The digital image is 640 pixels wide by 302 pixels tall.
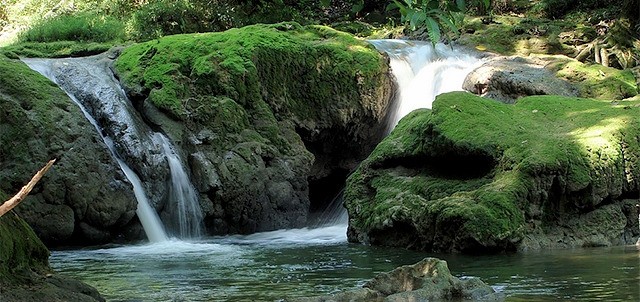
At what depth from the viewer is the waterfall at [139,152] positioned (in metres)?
11.9

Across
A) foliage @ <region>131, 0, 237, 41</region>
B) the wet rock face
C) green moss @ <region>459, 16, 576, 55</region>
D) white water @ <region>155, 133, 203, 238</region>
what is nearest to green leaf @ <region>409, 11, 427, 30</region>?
white water @ <region>155, 133, 203, 238</region>

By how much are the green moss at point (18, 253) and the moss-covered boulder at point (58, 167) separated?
17.3ft

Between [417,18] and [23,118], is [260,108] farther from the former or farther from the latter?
[417,18]

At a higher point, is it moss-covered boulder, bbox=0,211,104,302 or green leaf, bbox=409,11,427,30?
green leaf, bbox=409,11,427,30

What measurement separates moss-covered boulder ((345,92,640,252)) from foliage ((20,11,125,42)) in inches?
342

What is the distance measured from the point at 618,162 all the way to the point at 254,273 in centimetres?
479

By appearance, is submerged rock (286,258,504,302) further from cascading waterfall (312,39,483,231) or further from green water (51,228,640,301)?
cascading waterfall (312,39,483,231)

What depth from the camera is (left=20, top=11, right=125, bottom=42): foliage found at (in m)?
17.2

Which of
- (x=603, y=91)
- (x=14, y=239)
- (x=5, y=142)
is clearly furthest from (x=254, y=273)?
(x=603, y=91)

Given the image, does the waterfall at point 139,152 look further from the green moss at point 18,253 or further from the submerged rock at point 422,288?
the submerged rock at point 422,288

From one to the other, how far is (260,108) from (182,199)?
7.65ft

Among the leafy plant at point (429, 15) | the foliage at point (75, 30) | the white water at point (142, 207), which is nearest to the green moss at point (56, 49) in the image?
the foliage at point (75, 30)

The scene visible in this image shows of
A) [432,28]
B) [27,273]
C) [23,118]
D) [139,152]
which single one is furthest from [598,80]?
[432,28]

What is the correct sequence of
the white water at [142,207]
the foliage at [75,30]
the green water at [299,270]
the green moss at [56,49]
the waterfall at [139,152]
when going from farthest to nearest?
1. the foliage at [75,30]
2. the green moss at [56,49]
3. the waterfall at [139,152]
4. the white water at [142,207]
5. the green water at [299,270]
